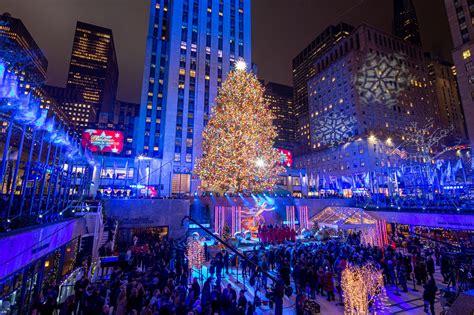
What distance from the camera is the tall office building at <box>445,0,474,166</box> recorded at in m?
47.5

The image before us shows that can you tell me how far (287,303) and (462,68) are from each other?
6402 cm

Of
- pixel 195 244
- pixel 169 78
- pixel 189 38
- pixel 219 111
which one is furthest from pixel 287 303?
pixel 189 38

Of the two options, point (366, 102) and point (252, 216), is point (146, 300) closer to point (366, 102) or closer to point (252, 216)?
point (252, 216)

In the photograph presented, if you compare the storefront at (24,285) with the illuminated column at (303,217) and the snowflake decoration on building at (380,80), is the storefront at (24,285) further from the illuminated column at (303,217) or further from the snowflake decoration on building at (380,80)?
the snowflake decoration on building at (380,80)

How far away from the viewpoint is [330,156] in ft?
240

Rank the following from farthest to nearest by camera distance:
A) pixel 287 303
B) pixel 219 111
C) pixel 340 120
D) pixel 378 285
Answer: pixel 340 120 → pixel 219 111 → pixel 378 285 → pixel 287 303

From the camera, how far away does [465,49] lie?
162 feet

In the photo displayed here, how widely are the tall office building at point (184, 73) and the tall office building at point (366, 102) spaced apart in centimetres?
3355

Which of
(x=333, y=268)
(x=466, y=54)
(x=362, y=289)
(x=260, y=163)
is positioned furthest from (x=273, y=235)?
(x=466, y=54)

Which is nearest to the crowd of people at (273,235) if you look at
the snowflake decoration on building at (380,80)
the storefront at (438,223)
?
the storefront at (438,223)

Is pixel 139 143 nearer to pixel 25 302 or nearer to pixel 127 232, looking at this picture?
pixel 127 232

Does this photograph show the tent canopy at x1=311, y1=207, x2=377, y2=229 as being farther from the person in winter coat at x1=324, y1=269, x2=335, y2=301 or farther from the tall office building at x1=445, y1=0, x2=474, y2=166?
the tall office building at x1=445, y1=0, x2=474, y2=166

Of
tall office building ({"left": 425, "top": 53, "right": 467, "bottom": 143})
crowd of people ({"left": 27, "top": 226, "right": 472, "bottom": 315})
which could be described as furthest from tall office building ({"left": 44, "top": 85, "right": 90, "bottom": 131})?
tall office building ({"left": 425, "top": 53, "right": 467, "bottom": 143})

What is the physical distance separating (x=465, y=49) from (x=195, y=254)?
66707 mm
